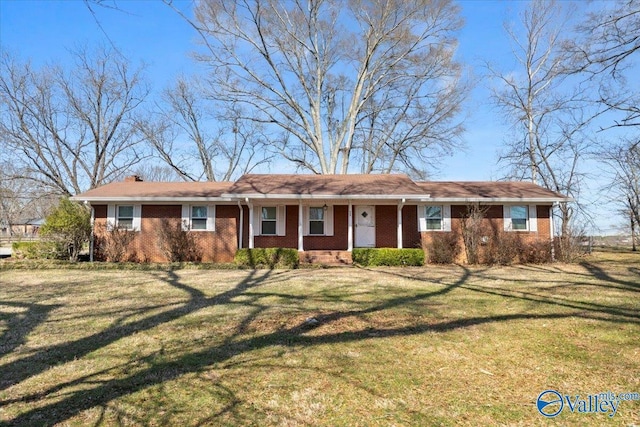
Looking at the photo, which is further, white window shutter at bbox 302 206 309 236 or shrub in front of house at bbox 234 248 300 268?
white window shutter at bbox 302 206 309 236

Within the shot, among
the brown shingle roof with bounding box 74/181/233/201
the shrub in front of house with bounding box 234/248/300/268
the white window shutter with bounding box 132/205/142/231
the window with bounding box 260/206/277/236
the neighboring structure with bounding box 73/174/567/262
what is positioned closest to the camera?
the shrub in front of house with bounding box 234/248/300/268

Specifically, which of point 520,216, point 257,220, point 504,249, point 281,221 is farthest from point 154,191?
point 520,216

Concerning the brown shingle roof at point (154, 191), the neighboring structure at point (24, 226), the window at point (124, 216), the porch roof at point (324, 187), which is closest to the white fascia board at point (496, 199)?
the porch roof at point (324, 187)

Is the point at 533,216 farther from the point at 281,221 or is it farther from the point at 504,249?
the point at 281,221

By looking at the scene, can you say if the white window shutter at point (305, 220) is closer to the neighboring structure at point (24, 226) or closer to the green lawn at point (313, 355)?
the green lawn at point (313, 355)

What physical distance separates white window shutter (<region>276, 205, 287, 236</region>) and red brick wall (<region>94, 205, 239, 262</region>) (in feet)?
5.60

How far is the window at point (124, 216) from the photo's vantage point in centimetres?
1612

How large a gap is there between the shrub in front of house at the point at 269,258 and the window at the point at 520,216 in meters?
9.17

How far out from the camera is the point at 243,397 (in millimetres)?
3387

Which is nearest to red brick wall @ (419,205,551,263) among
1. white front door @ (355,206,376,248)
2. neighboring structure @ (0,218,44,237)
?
white front door @ (355,206,376,248)

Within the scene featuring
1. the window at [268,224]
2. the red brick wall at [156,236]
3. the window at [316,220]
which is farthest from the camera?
the window at [316,220]

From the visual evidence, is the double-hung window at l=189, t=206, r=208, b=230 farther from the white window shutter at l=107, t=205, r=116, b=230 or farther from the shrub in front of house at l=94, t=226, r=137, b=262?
the white window shutter at l=107, t=205, r=116, b=230

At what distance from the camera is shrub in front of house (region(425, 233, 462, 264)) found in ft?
49.6

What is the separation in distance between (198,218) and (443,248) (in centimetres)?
991
